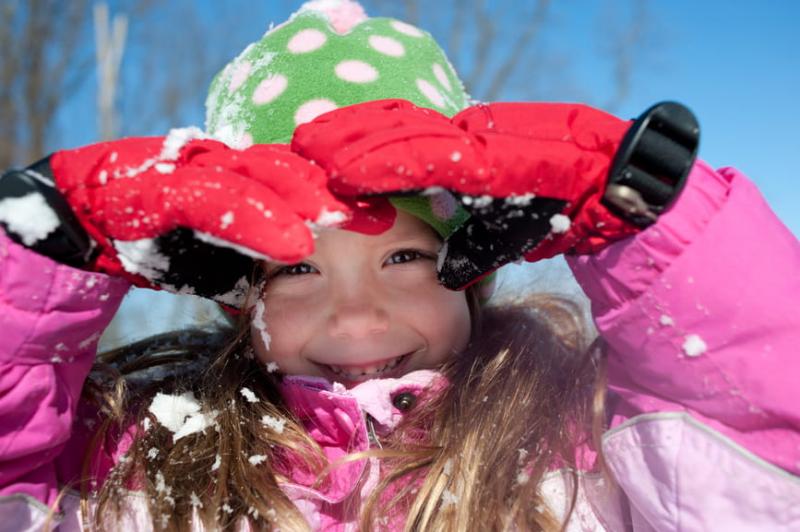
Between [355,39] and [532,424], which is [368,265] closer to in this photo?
[532,424]

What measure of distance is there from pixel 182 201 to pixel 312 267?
1.48 feet

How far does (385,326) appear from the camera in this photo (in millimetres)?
1363

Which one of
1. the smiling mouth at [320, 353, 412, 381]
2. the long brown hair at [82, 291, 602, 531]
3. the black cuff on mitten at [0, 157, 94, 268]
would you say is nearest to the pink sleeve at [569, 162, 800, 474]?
the long brown hair at [82, 291, 602, 531]

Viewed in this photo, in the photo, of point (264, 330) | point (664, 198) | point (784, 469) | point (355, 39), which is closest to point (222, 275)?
point (264, 330)

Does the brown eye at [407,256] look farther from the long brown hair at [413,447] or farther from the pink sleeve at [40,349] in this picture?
the pink sleeve at [40,349]

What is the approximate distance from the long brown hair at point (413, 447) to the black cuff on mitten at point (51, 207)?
46 cm

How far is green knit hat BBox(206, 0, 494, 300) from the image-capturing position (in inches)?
56.4

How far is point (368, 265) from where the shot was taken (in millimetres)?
1345

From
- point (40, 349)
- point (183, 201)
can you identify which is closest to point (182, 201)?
point (183, 201)

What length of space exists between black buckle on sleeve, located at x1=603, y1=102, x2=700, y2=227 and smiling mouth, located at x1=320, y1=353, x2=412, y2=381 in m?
0.65

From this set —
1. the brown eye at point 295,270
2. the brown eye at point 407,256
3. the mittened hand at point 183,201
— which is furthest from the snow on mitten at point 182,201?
the brown eye at point 407,256

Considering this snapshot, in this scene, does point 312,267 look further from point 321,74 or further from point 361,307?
point 321,74

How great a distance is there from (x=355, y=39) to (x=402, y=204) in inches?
19.9

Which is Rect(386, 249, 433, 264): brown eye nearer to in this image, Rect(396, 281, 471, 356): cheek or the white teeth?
Rect(396, 281, 471, 356): cheek
